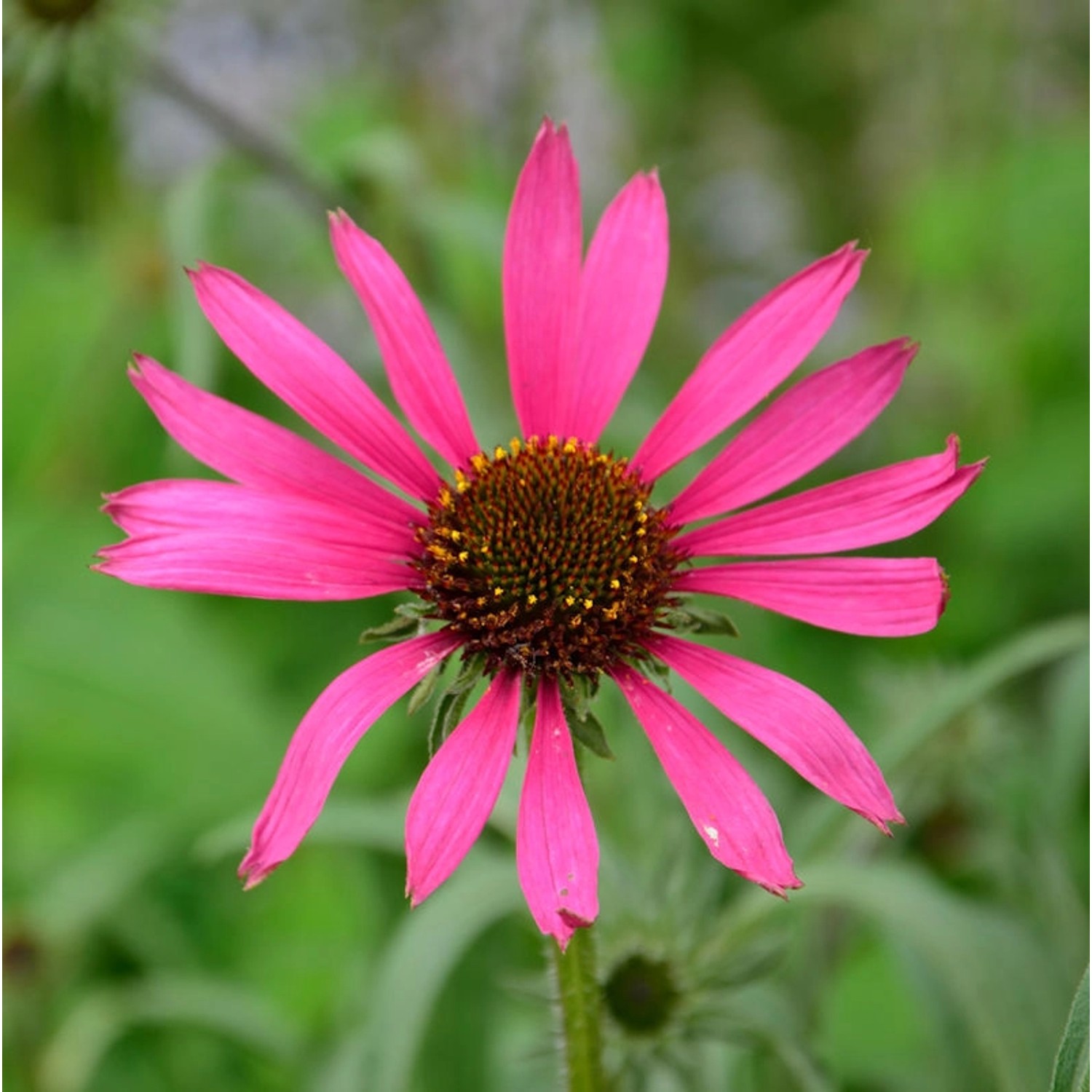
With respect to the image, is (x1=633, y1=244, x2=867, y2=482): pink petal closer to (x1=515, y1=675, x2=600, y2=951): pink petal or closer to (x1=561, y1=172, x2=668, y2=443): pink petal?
(x1=561, y1=172, x2=668, y2=443): pink petal

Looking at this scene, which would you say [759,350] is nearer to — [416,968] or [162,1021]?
[416,968]

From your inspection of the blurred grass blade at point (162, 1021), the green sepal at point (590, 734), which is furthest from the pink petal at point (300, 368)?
the blurred grass blade at point (162, 1021)

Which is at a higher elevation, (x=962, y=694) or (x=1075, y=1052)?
(x=962, y=694)

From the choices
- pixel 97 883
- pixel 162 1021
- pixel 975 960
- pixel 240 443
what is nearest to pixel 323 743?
pixel 240 443

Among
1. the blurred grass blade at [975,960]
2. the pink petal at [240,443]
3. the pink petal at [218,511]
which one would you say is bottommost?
the blurred grass blade at [975,960]

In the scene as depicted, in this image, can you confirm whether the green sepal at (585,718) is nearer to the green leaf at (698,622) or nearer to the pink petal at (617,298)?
the green leaf at (698,622)


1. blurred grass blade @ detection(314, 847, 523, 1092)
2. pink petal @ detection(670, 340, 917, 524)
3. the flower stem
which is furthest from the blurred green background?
pink petal @ detection(670, 340, 917, 524)
